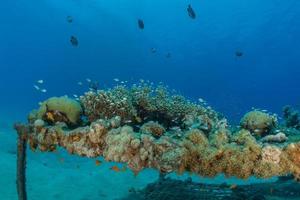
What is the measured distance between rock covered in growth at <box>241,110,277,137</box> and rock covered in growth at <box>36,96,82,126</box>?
11.7ft

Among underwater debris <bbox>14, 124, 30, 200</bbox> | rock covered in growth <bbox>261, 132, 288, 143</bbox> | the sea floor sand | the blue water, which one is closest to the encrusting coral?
underwater debris <bbox>14, 124, 30, 200</bbox>

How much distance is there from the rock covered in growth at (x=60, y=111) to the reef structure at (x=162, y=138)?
0.02m

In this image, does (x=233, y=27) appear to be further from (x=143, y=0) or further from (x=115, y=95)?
(x=115, y=95)

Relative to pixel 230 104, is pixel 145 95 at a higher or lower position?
lower

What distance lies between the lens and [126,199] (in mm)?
13742

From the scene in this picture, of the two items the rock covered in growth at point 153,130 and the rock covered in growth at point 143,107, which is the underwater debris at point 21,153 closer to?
the rock covered in growth at point 143,107

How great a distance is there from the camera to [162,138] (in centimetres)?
649

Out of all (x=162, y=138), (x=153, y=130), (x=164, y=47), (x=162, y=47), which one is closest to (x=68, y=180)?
(x=153, y=130)

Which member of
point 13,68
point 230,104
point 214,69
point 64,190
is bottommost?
point 64,190

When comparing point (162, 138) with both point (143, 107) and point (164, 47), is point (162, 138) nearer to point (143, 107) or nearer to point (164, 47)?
point (143, 107)

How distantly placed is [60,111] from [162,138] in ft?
8.98

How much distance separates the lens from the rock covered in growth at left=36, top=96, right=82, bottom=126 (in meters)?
8.20

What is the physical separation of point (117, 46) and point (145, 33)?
9886mm

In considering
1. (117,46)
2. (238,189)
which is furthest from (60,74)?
(238,189)
